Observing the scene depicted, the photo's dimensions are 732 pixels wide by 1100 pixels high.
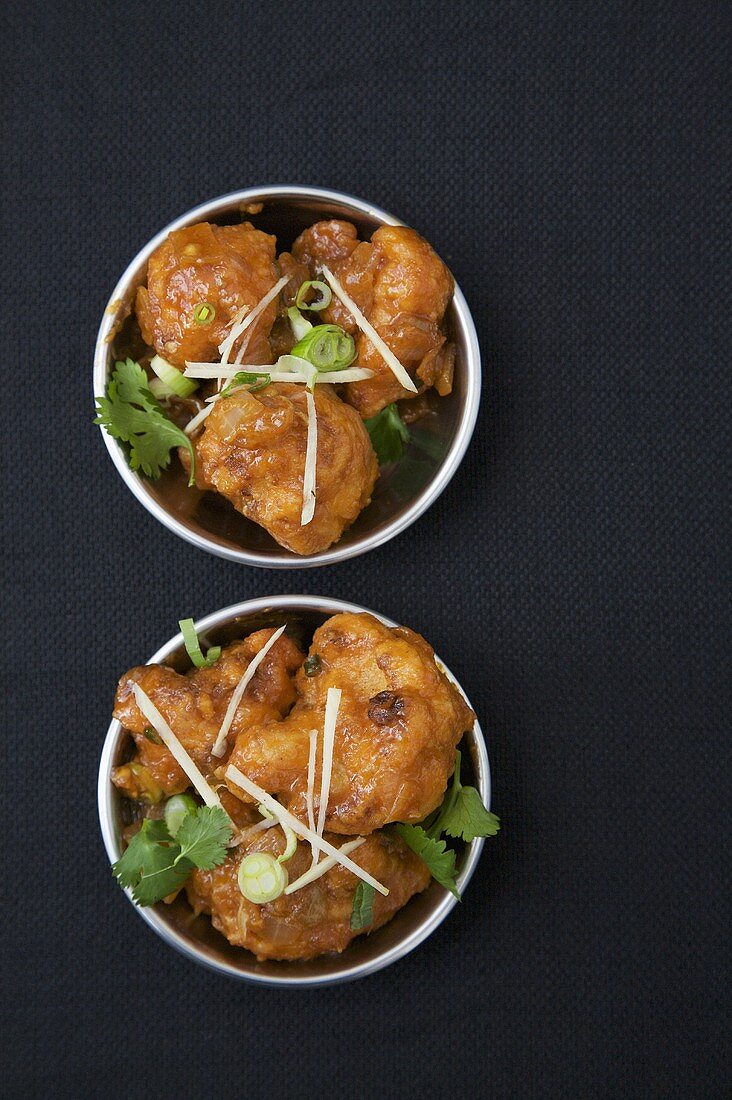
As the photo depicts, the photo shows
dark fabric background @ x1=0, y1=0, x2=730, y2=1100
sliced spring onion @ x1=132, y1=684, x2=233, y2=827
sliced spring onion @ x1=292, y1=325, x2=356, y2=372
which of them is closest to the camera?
sliced spring onion @ x1=132, y1=684, x2=233, y2=827

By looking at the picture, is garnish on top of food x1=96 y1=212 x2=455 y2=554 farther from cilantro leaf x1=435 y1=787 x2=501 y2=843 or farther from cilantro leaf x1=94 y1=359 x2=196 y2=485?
cilantro leaf x1=435 y1=787 x2=501 y2=843

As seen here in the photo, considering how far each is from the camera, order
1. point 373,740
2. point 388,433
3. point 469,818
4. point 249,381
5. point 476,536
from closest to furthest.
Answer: point 373,740 → point 249,381 → point 469,818 → point 388,433 → point 476,536

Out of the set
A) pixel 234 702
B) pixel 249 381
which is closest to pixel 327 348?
pixel 249 381

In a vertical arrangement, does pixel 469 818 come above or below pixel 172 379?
below

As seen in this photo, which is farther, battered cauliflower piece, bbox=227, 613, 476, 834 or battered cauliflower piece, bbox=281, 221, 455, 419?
battered cauliflower piece, bbox=281, 221, 455, 419

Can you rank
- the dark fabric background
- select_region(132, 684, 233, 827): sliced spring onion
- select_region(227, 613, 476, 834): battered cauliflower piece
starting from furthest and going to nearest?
the dark fabric background → select_region(132, 684, 233, 827): sliced spring onion → select_region(227, 613, 476, 834): battered cauliflower piece

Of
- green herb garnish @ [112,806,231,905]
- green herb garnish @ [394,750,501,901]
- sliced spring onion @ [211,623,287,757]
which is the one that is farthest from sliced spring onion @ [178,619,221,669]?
green herb garnish @ [394,750,501,901]

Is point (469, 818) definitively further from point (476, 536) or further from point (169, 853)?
point (476, 536)

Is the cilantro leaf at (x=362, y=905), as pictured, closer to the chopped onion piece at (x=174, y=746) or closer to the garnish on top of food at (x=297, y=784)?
the garnish on top of food at (x=297, y=784)

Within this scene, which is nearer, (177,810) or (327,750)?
(327,750)
